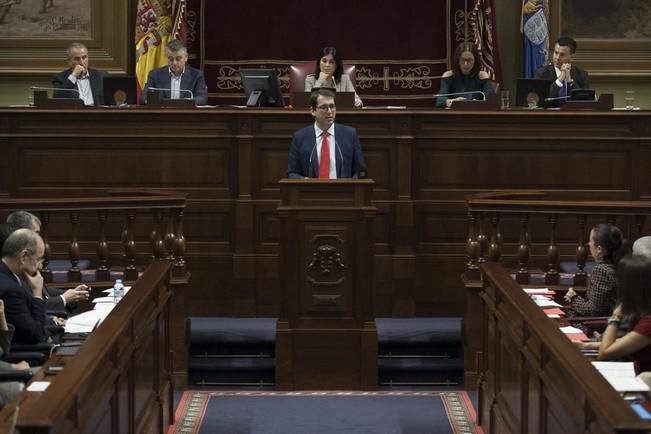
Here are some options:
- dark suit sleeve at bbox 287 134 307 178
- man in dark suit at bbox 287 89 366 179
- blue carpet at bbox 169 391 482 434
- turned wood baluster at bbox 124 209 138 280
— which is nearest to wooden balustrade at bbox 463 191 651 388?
blue carpet at bbox 169 391 482 434

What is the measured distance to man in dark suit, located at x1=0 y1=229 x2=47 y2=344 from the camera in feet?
20.4

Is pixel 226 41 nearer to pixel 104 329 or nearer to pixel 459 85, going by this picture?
pixel 459 85

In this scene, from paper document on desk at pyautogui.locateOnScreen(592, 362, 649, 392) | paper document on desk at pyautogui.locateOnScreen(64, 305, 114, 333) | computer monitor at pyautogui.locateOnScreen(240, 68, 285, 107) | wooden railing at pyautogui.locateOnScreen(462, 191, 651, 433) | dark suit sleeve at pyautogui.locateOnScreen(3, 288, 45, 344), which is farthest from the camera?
computer monitor at pyautogui.locateOnScreen(240, 68, 285, 107)

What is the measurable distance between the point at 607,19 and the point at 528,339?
862 cm

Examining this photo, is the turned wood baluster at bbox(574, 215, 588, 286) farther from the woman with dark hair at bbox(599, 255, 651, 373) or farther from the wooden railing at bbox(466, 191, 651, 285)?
the woman with dark hair at bbox(599, 255, 651, 373)

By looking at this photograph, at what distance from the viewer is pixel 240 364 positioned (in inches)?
351

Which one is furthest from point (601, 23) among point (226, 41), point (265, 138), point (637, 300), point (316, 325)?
point (637, 300)

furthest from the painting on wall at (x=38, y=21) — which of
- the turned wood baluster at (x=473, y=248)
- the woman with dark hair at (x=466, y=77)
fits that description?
the turned wood baluster at (x=473, y=248)

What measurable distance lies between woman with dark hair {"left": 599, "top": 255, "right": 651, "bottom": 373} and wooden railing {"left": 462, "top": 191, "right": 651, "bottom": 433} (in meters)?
0.35

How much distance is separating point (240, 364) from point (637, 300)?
A: 13.3 ft

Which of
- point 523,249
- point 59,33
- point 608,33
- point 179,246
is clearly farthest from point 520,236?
point 59,33

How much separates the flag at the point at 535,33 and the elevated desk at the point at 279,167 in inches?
120

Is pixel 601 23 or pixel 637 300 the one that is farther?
pixel 601 23

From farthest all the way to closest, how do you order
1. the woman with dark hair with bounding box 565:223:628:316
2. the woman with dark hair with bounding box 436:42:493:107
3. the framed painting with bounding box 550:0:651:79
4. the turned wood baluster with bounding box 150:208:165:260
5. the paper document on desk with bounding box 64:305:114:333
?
1. the framed painting with bounding box 550:0:651:79
2. the woman with dark hair with bounding box 436:42:493:107
3. the turned wood baluster with bounding box 150:208:165:260
4. the woman with dark hair with bounding box 565:223:628:316
5. the paper document on desk with bounding box 64:305:114:333
